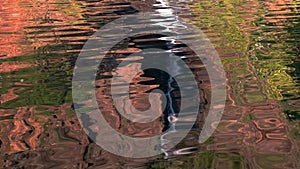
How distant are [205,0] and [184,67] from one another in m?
5.71

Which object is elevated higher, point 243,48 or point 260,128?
point 243,48

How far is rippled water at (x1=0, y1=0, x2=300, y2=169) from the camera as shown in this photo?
2.47 metres

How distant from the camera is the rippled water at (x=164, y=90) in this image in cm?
247

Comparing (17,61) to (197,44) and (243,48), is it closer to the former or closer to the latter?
(197,44)

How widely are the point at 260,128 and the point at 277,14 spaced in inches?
187

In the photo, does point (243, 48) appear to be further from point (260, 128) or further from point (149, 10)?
point (149, 10)

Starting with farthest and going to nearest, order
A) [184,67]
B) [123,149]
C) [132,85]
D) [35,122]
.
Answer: [184,67] < [132,85] < [35,122] < [123,149]

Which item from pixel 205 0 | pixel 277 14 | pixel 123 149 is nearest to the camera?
pixel 123 149

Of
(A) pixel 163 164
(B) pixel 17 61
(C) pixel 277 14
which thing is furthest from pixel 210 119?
(C) pixel 277 14

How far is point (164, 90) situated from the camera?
3492mm

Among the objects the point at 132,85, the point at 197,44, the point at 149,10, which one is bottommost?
the point at 132,85

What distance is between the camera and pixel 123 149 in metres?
2.55

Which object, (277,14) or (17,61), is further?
(277,14)

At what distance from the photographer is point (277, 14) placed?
7113mm
